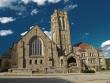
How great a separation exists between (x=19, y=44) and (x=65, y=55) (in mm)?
14658

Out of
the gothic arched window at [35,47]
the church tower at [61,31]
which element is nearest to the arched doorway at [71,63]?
the church tower at [61,31]

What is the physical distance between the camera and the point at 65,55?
246ft

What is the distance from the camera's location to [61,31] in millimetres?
84812

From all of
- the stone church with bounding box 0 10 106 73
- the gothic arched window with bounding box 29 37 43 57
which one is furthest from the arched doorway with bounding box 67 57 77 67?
the gothic arched window with bounding box 29 37 43 57

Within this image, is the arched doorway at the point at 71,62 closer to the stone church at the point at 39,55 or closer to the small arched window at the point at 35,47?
the stone church at the point at 39,55

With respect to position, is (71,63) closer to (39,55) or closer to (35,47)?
(39,55)

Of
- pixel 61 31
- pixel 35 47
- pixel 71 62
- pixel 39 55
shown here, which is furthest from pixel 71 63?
pixel 61 31

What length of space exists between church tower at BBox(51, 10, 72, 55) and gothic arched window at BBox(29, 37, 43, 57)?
913cm

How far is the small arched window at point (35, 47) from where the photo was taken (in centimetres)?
7381

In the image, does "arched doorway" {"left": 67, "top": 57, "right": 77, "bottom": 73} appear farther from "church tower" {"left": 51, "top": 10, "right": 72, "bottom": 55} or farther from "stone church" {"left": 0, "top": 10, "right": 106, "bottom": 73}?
"church tower" {"left": 51, "top": 10, "right": 72, "bottom": 55}

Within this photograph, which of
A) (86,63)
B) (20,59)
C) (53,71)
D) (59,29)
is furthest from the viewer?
(86,63)

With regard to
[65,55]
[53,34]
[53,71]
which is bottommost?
[53,71]

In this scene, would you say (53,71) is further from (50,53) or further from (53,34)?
(53,34)

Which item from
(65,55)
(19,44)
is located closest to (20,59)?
(19,44)
